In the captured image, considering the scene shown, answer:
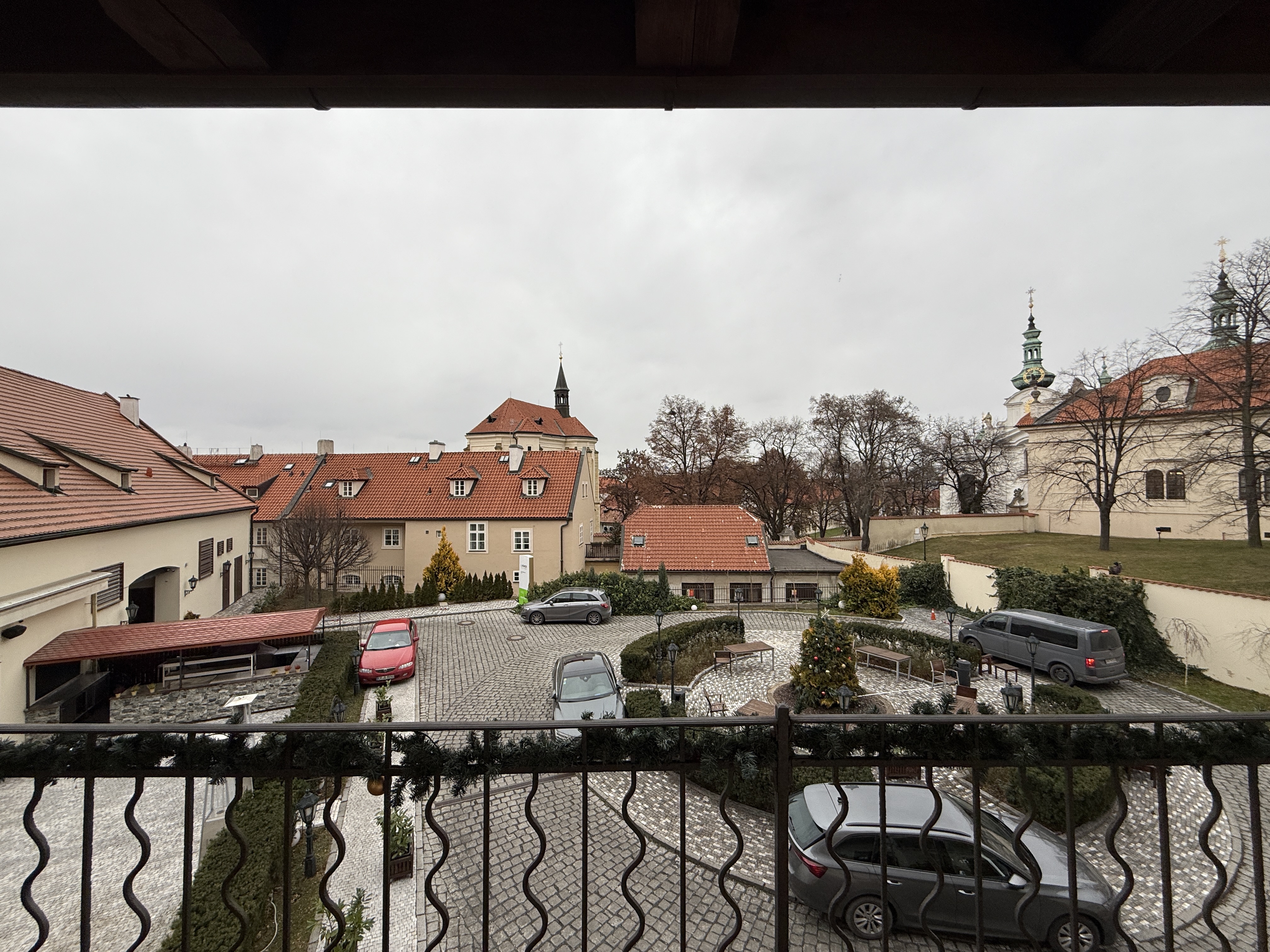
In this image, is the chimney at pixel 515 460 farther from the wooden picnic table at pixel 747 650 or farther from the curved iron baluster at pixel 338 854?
the curved iron baluster at pixel 338 854

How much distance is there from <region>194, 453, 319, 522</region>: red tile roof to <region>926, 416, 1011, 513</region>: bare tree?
36.4 metres

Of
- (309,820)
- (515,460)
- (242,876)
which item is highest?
(515,460)

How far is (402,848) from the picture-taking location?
18.1ft

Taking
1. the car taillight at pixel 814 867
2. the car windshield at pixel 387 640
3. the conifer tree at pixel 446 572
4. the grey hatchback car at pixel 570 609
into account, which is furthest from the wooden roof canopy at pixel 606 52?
the conifer tree at pixel 446 572

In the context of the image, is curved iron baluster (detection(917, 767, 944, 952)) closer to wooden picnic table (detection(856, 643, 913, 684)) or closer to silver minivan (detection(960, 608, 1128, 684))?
silver minivan (detection(960, 608, 1128, 684))

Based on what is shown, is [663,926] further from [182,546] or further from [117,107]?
[182,546]

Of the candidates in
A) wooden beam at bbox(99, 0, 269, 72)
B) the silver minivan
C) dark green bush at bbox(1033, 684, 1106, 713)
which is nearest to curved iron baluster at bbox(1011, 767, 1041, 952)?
wooden beam at bbox(99, 0, 269, 72)

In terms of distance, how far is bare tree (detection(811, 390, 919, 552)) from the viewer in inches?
1175

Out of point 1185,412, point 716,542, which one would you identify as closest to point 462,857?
point 716,542

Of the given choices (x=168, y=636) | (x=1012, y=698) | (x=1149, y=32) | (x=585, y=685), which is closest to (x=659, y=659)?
(x=585, y=685)

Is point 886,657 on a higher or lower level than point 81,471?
lower

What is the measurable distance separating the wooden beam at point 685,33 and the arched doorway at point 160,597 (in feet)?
59.8

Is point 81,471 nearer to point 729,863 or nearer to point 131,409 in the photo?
point 131,409

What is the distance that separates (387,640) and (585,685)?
5.51 meters
